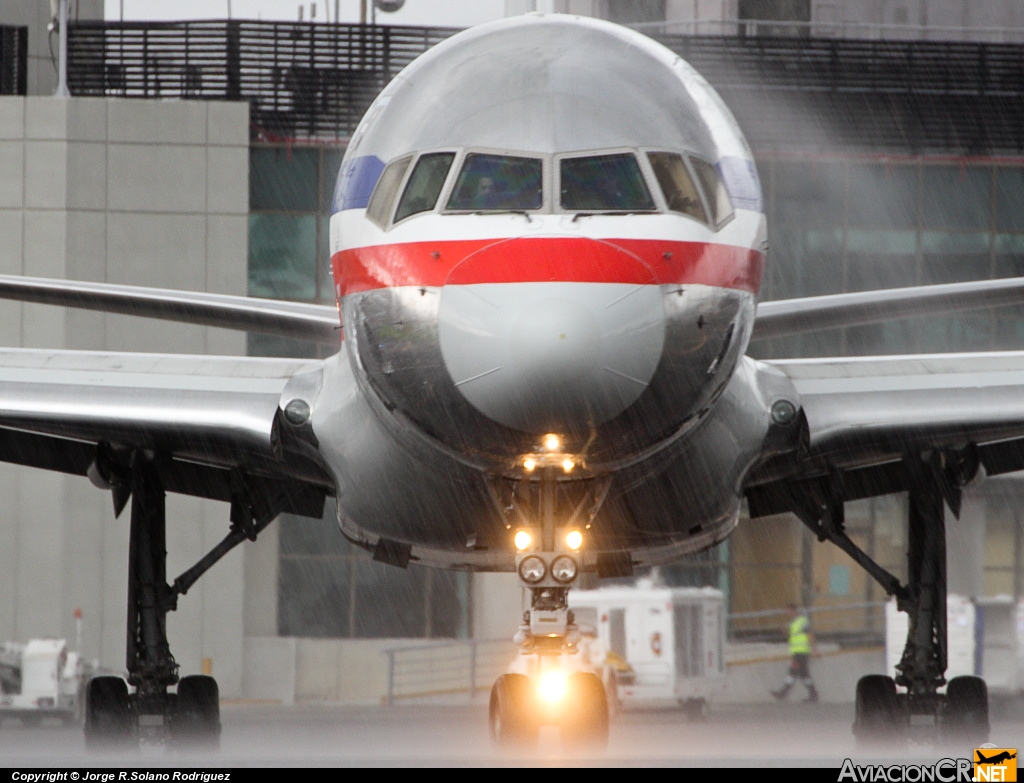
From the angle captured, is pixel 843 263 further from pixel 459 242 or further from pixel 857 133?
pixel 459 242

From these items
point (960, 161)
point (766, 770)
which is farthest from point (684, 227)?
point (960, 161)

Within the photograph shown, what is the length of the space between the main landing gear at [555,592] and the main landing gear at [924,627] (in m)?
4.02

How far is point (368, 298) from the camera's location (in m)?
9.37

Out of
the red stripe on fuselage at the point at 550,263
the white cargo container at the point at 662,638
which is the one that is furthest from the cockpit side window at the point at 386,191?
the white cargo container at the point at 662,638

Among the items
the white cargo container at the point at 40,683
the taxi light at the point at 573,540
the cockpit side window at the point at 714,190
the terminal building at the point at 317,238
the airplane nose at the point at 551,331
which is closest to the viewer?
the airplane nose at the point at 551,331

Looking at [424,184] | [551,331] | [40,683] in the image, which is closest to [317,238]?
[40,683]

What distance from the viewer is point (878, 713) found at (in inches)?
564

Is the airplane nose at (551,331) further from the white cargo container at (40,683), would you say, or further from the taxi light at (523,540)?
the white cargo container at (40,683)

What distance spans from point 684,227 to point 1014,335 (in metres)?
25.2

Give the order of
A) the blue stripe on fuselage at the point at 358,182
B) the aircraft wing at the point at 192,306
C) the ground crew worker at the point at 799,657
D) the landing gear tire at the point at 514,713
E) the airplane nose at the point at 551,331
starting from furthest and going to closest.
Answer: the ground crew worker at the point at 799,657 → the aircraft wing at the point at 192,306 → the landing gear tire at the point at 514,713 → the blue stripe on fuselage at the point at 358,182 → the airplane nose at the point at 551,331

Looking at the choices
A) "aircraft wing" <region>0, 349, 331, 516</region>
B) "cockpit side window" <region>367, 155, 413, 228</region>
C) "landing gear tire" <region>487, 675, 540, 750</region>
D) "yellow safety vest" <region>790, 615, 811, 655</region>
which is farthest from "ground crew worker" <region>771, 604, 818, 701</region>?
"cockpit side window" <region>367, 155, 413, 228</region>

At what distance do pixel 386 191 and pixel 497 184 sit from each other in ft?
2.63

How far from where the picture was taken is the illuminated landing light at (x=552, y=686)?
9.99 meters

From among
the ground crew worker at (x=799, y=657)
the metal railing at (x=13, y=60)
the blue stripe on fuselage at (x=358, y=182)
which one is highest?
the metal railing at (x=13, y=60)
